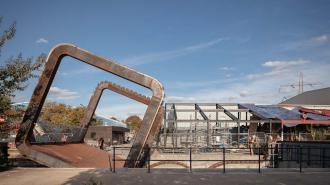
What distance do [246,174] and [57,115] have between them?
65.1 meters

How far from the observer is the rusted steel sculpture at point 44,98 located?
54.1 ft

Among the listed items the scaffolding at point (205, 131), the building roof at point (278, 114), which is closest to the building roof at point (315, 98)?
the building roof at point (278, 114)

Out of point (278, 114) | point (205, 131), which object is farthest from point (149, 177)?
point (278, 114)

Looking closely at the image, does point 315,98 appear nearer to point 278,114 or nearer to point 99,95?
point 278,114

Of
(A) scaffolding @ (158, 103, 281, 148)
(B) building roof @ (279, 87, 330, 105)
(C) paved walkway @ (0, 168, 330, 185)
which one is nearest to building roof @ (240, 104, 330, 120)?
(A) scaffolding @ (158, 103, 281, 148)

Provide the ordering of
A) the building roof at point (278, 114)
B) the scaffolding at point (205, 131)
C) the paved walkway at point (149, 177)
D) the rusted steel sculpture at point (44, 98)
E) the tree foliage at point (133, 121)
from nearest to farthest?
the paved walkway at point (149, 177) < the rusted steel sculpture at point (44, 98) < the scaffolding at point (205, 131) < the building roof at point (278, 114) < the tree foliage at point (133, 121)

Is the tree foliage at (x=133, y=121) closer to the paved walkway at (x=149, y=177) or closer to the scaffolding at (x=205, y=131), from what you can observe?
the scaffolding at (x=205, y=131)

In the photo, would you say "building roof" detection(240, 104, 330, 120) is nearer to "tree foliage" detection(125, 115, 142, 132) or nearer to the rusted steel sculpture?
the rusted steel sculpture

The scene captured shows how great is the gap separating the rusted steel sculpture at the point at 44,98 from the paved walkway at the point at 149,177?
272 centimetres

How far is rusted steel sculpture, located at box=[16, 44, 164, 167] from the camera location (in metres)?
16.5

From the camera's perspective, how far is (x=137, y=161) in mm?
17234

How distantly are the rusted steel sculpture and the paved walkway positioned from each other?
272 centimetres

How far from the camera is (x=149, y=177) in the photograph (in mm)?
12148

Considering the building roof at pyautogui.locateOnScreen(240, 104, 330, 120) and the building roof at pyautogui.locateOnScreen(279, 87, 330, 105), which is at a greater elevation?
the building roof at pyautogui.locateOnScreen(279, 87, 330, 105)
